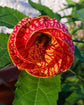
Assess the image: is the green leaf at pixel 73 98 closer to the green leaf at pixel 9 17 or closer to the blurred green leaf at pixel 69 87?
the blurred green leaf at pixel 69 87

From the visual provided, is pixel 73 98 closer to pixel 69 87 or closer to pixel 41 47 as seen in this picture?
pixel 69 87

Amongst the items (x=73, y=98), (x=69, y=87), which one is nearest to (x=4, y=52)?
(x=69, y=87)

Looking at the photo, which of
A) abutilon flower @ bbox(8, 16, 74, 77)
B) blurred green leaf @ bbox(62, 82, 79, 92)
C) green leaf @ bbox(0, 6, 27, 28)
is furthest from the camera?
blurred green leaf @ bbox(62, 82, 79, 92)

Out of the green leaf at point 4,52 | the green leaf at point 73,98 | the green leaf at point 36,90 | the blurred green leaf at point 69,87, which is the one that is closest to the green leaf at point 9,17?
the green leaf at point 4,52

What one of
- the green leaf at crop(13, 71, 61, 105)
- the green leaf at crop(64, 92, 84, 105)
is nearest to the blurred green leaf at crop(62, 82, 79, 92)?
the green leaf at crop(64, 92, 84, 105)

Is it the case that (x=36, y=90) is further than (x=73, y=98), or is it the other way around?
(x=73, y=98)

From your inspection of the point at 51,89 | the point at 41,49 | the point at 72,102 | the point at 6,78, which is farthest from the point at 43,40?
the point at 6,78

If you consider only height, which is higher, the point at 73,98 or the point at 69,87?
the point at 69,87

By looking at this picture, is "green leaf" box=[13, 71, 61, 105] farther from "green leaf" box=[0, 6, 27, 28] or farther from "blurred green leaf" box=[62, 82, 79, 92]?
"blurred green leaf" box=[62, 82, 79, 92]
